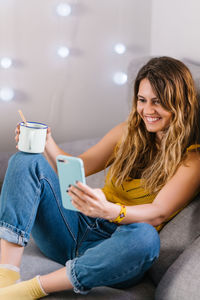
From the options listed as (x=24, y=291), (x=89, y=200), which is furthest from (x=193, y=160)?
(x=24, y=291)

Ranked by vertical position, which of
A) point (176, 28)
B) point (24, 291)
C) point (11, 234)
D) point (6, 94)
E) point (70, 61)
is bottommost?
point (24, 291)

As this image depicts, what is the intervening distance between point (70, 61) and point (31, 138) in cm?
95

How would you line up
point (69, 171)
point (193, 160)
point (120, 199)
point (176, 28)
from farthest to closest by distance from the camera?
point (176, 28)
point (120, 199)
point (193, 160)
point (69, 171)

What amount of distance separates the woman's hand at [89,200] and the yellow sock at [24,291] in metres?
0.25

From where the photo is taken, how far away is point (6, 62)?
6.88 feet

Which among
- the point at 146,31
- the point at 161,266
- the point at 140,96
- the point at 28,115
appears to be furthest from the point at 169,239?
the point at 146,31

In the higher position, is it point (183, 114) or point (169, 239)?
point (183, 114)

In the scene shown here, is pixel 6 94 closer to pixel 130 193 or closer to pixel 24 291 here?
pixel 130 193

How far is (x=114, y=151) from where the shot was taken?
5.48ft

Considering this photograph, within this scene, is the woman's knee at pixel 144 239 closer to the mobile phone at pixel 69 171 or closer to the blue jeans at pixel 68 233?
the blue jeans at pixel 68 233

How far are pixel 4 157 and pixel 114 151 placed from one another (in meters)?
0.49

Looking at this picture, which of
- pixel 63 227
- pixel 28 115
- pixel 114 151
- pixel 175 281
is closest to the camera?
pixel 175 281

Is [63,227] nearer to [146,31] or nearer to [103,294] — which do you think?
[103,294]

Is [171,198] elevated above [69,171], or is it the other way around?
[69,171]
